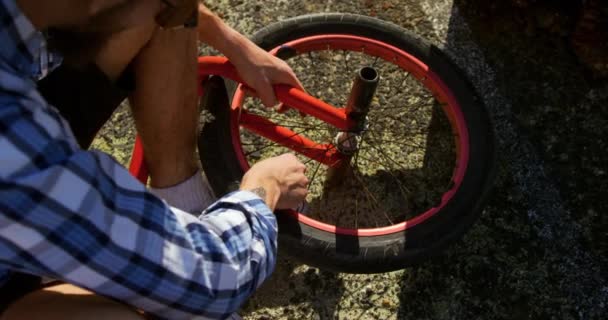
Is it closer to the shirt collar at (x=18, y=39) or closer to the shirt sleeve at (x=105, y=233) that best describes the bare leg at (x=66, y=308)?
the shirt sleeve at (x=105, y=233)

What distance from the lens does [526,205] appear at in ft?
6.70

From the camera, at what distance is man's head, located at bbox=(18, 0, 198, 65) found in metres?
1.02

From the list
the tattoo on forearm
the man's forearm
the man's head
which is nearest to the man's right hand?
the tattoo on forearm

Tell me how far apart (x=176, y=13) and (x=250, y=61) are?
1.79 ft

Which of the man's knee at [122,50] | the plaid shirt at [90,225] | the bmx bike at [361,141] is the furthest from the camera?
the bmx bike at [361,141]

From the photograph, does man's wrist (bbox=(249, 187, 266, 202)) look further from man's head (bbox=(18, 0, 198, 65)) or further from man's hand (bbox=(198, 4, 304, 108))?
man's head (bbox=(18, 0, 198, 65))

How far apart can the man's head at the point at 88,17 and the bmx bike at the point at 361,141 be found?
1.98 ft

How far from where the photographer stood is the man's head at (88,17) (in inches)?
40.2

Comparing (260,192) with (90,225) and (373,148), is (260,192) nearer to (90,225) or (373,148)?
(90,225)

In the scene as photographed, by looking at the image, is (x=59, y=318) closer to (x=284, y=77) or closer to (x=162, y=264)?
(x=162, y=264)

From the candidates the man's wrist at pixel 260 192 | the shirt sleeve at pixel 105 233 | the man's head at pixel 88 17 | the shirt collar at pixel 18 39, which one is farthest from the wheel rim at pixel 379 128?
the shirt collar at pixel 18 39

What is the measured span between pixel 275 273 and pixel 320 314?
18 centimetres

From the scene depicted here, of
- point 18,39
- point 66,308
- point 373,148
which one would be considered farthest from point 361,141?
point 18,39

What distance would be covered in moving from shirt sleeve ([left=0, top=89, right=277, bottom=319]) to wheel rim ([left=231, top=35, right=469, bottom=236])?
0.53 metres
